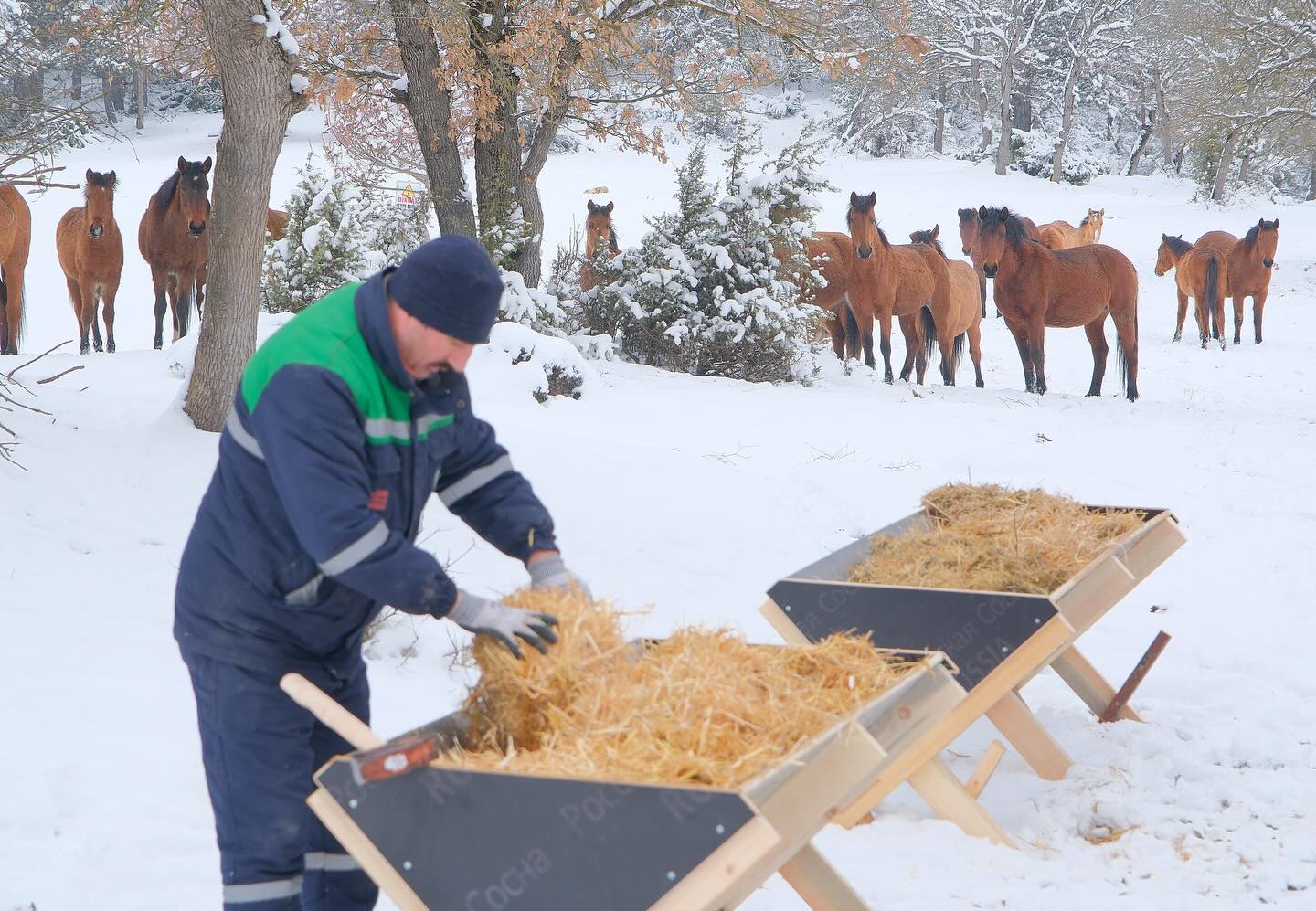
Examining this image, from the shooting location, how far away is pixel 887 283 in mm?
14305

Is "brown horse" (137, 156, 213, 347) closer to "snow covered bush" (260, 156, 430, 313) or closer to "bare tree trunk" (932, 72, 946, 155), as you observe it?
"snow covered bush" (260, 156, 430, 313)

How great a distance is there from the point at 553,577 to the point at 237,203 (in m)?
5.16

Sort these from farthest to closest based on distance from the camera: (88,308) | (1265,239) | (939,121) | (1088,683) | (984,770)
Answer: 1. (939,121)
2. (1265,239)
3. (88,308)
4. (1088,683)
5. (984,770)

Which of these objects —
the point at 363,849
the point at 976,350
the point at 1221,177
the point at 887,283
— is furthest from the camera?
the point at 1221,177

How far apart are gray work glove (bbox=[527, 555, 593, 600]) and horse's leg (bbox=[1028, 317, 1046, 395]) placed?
38.8 ft

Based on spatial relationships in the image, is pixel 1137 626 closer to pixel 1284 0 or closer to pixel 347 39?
pixel 347 39

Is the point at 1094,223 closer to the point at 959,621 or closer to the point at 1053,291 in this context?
the point at 1053,291

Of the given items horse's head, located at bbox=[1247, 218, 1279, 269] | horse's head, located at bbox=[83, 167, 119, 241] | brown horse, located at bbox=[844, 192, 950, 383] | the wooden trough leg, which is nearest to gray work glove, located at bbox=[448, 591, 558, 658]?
the wooden trough leg

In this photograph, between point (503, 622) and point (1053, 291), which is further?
point (1053, 291)

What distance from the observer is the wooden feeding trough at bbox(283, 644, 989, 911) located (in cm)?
206

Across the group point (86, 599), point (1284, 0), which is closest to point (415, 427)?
point (86, 599)

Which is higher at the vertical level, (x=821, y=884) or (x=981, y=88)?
(x=981, y=88)

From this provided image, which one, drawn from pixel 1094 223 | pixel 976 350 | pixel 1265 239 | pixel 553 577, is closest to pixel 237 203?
pixel 553 577

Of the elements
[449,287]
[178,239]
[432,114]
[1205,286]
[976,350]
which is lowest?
[976,350]
